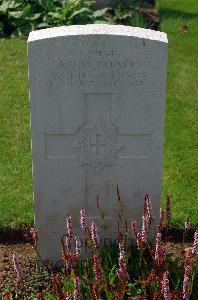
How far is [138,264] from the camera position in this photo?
4.38 metres

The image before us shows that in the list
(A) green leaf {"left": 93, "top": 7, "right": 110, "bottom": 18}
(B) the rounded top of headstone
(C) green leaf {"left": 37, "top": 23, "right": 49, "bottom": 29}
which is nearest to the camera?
(B) the rounded top of headstone

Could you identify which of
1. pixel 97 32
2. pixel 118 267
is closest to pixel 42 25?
pixel 97 32

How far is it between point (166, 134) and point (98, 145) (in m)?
2.67

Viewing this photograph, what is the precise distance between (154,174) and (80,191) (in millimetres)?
544

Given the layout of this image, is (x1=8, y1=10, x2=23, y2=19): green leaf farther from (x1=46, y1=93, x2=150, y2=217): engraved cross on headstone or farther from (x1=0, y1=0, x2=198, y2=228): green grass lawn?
(x1=46, y1=93, x2=150, y2=217): engraved cross on headstone

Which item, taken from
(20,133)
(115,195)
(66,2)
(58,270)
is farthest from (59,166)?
(66,2)

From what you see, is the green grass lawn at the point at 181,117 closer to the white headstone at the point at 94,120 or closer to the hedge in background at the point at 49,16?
the hedge in background at the point at 49,16

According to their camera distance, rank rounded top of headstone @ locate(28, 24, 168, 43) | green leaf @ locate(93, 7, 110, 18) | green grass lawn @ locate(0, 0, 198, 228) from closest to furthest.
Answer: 1. rounded top of headstone @ locate(28, 24, 168, 43)
2. green grass lawn @ locate(0, 0, 198, 228)
3. green leaf @ locate(93, 7, 110, 18)

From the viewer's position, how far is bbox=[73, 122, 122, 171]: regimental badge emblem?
14.1 feet

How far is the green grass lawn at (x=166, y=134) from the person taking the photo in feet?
18.4

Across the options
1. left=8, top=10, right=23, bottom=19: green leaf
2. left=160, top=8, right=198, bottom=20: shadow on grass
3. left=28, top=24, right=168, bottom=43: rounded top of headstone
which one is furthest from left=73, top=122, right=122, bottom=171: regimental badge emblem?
left=160, top=8, right=198, bottom=20: shadow on grass

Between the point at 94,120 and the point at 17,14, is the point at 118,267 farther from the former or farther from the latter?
the point at 17,14

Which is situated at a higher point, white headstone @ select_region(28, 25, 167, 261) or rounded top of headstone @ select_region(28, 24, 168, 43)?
rounded top of headstone @ select_region(28, 24, 168, 43)

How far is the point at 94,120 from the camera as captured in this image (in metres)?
4.27
